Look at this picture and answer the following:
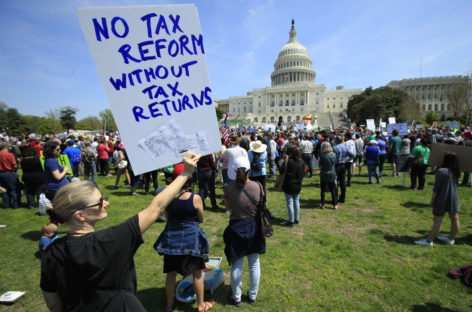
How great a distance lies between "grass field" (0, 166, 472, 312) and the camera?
3242 millimetres

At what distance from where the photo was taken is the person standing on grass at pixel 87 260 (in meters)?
1.23

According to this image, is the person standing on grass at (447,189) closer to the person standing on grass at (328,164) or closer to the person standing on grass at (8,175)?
the person standing on grass at (328,164)

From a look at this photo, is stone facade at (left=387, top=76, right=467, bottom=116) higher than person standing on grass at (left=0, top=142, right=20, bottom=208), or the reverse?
stone facade at (left=387, top=76, right=467, bottom=116)

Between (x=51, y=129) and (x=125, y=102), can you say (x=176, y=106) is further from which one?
(x=51, y=129)

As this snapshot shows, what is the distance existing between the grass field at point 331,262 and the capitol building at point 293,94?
3204 inches

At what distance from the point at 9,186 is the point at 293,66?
9579cm

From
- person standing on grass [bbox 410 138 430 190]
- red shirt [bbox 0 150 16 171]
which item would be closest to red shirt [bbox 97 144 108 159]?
red shirt [bbox 0 150 16 171]

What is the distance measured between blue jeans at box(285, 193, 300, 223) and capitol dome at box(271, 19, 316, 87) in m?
92.5

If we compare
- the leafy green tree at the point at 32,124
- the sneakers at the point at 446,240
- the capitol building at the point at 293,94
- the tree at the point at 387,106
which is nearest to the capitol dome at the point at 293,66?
the capitol building at the point at 293,94

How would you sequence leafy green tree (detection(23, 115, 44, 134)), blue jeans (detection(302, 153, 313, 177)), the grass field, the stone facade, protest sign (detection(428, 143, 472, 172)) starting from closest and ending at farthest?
the grass field → protest sign (detection(428, 143, 472, 172)) → blue jeans (detection(302, 153, 313, 177)) → leafy green tree (detection(23, 115, 44, 134)) → the stone facade

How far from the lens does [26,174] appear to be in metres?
6.24

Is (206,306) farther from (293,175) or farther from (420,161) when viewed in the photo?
(420,161)

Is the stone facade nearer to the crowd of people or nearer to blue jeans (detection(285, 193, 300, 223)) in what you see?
the crowd of people

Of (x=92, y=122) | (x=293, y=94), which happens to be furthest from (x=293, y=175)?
(x=293, y=94)
